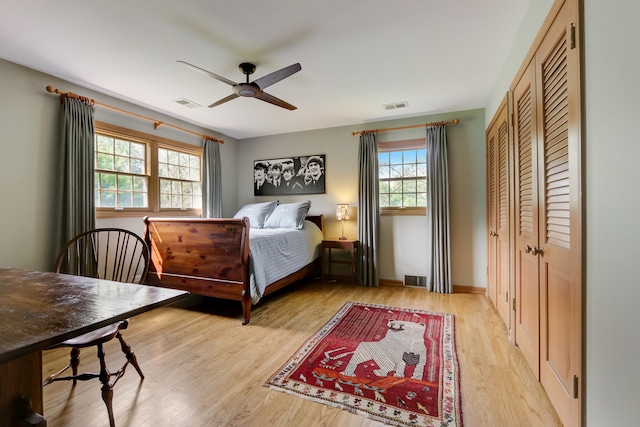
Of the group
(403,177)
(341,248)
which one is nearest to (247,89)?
(341,248)

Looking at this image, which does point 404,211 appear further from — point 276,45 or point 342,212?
point 276,45

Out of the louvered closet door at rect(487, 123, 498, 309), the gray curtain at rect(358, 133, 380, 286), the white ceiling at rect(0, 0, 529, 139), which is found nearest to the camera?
the white ceiling at rect(0, 0, 529, 139)

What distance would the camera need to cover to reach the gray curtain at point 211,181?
4527 mm

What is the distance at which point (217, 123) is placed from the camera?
4391mm

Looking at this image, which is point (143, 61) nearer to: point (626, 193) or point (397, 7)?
point (397, 7)

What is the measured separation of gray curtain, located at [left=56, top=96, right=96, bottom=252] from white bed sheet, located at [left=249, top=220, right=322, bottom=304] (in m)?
1.69

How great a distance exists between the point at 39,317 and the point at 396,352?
2040 mm

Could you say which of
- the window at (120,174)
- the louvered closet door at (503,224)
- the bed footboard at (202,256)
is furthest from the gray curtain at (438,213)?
the window at (120,174)

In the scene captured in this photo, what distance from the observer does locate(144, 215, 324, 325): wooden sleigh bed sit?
9.20ft

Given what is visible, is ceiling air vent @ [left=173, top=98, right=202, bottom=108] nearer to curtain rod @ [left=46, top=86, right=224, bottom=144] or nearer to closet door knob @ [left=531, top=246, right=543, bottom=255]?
curtain rod @ [left=46, top=86, right=224, bottom=144]

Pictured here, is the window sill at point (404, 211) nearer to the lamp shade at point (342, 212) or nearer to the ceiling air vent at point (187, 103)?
the lamp shade at point (342, 212)

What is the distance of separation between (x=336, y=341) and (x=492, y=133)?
2.75m

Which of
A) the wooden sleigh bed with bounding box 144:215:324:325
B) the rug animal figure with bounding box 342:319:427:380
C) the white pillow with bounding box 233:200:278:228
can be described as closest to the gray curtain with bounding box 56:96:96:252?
the wooden sleigh bed with bounding box 144:215:324:325

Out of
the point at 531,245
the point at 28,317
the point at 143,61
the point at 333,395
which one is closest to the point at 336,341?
the point at 333,395
